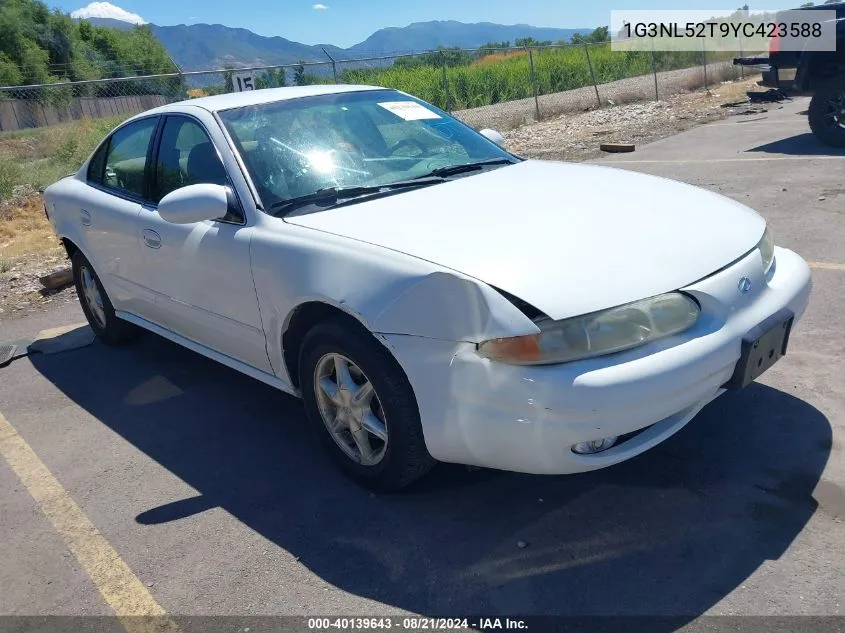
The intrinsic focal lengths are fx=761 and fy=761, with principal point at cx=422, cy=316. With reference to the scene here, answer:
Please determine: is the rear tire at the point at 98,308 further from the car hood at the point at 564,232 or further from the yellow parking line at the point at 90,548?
the car hood at the point at 564,232

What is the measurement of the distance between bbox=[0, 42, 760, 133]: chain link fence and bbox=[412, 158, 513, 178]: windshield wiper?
7.70 metres

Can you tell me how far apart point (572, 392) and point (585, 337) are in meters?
0.19

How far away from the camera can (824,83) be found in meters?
9.85

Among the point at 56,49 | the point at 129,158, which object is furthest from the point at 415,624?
the point at 56,49

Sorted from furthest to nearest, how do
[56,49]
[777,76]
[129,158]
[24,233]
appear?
1. [56,49]
2. [24,233]
3. [777,76]
4. [129,158]

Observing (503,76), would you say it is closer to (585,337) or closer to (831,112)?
(831,112)

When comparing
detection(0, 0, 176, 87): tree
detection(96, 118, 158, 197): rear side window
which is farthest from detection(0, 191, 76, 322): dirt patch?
detection(0, 0, 176, 87): tree

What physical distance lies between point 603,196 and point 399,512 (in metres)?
1.59

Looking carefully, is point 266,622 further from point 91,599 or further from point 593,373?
point 593,373

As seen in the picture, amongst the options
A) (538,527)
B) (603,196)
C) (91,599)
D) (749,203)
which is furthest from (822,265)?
(91,599)

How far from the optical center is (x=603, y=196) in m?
3.30

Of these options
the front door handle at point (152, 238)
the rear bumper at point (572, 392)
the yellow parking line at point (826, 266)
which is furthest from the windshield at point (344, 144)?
the yellow parking line at point (826, 266)

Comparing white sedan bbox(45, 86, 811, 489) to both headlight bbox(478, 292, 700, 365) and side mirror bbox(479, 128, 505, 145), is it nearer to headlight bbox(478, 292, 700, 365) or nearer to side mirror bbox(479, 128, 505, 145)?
headlight bbox(478, 292, 700, 365)

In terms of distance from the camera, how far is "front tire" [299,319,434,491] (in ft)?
9.27
